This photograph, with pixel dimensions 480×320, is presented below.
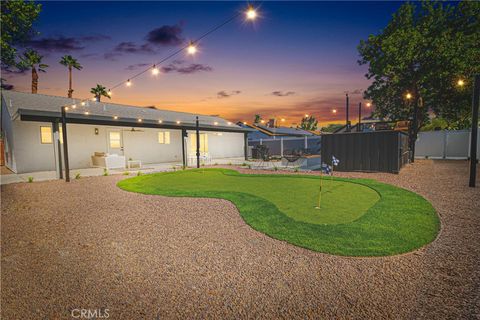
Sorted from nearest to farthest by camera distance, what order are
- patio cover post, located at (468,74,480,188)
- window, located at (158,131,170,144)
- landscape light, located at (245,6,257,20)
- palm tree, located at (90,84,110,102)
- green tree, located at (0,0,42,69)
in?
1. landscape light, located at (245,6,257,20)
2. patio cover post, located at (468,74,480,188)
3. green tree, located at (0,0,42,69)
4. window, located at (158,131,170,144)
5. palm tree, located at (90,84,110,102)

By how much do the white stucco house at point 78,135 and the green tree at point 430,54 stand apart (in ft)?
40.3

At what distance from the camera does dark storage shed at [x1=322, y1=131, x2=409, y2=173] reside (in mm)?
10633

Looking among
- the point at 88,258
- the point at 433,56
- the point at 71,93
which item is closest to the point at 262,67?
the point at 433,56

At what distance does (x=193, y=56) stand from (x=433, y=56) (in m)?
15.6

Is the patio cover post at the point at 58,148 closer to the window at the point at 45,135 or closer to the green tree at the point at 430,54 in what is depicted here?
the window at the point at 45,135

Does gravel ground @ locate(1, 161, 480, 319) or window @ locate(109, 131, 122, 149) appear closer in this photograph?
gravel ground @ locate(1, 161, 480, 319)

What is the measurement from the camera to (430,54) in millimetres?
14336

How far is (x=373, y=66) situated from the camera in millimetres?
17844

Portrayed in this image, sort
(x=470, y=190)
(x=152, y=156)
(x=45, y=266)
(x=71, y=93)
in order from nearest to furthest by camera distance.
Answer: (x=45, y=266)
(x=470, y=190)
(x=152, y=156)
(x=71, y=93)

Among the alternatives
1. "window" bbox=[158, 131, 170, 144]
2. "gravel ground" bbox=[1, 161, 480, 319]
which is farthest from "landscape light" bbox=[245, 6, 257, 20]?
"window" bbox=[158, 131, 170, 144]

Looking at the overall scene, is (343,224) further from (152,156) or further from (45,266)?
(152,156)

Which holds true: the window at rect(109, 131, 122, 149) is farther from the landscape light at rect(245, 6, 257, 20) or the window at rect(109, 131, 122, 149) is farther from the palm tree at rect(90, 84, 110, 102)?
the landscape light at rect(245, 6, 257, 20)

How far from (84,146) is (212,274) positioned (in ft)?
46.6

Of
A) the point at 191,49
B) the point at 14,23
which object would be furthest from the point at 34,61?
the point at 191,49
